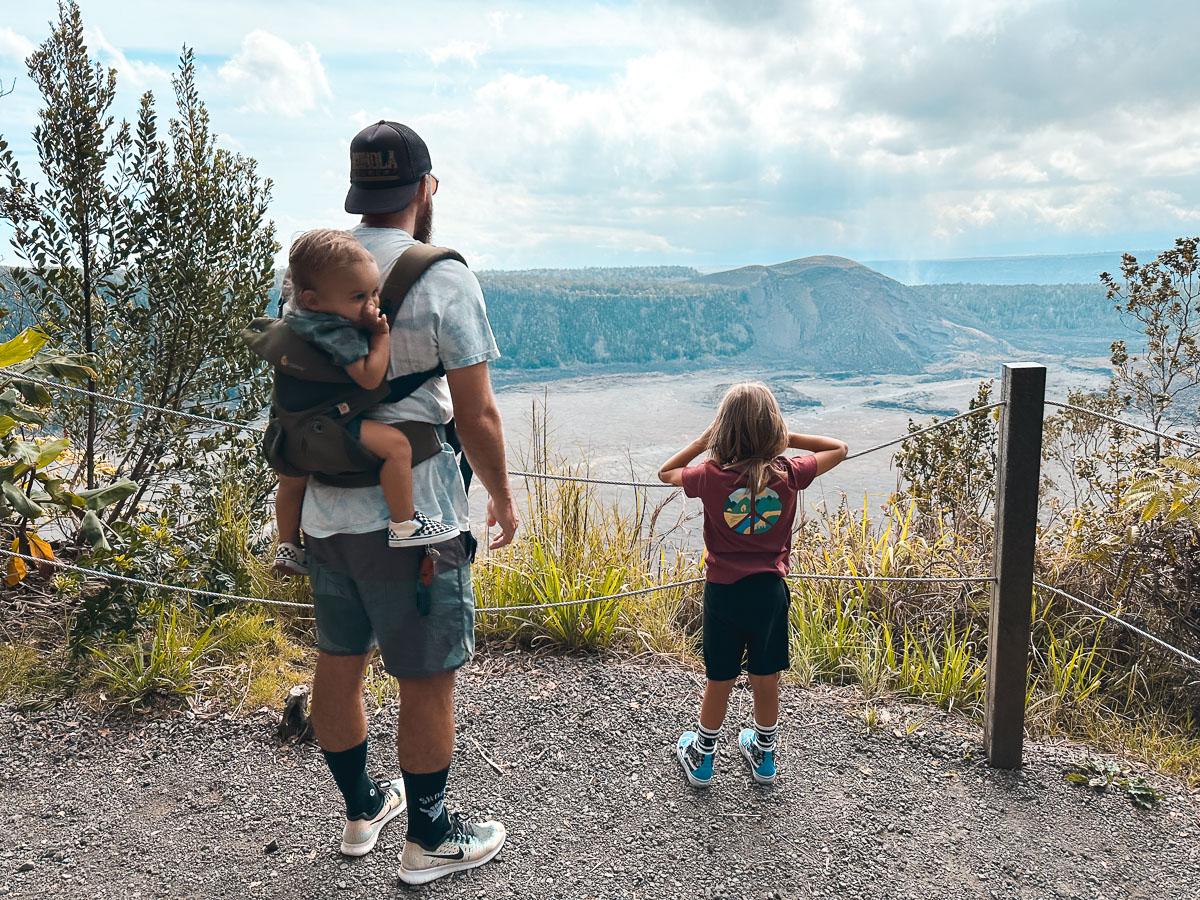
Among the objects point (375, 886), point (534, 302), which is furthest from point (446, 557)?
point (534, 302)

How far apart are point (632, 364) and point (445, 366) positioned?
7177 cm

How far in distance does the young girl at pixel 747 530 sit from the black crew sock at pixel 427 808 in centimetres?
81

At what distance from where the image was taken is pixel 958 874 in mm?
2145

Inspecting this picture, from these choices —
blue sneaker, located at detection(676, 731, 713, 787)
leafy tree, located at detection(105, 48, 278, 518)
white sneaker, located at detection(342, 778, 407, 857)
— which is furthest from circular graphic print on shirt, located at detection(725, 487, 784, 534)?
leafy tree, located at detection(105, 48, 278, 518)

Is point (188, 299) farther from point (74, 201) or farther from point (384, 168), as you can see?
point (384, 168)

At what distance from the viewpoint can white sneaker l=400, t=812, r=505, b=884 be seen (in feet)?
6.65

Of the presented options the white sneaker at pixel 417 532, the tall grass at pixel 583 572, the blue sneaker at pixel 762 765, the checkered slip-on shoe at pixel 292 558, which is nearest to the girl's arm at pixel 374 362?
the white sneaker at pixel 417 532

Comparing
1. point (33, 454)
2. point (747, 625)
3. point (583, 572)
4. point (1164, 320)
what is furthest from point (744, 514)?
point (1164, 320)

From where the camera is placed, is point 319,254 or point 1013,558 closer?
point 319,254

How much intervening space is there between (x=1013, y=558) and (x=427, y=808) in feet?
5.91

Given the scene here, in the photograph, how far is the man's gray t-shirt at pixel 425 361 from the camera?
164 cm

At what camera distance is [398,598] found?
5.79 ft

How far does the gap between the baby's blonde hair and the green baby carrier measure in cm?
10

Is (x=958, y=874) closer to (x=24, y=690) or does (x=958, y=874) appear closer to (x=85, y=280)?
(x=24, y=690)
